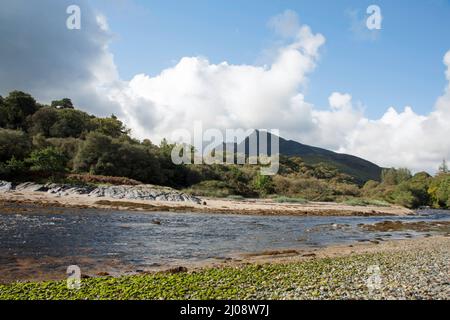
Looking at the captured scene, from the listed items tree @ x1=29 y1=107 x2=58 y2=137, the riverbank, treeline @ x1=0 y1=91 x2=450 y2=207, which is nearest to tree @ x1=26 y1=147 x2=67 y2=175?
treeline @ x1=0 y1=91 x2=450 y2=207

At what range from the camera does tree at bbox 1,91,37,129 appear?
76562mm

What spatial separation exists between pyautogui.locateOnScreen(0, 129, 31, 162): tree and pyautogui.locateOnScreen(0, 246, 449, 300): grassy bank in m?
46.5

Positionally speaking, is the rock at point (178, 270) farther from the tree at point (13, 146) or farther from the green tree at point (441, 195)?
the green tree at point (441, 195)

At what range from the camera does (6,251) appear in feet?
47.8

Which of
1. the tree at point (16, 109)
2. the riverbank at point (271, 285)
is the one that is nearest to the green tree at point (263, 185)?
the tree at point (16, 109)

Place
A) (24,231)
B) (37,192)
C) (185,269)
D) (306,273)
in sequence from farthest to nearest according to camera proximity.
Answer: (37,192) → (24,231) → (185,269) → (306,273)

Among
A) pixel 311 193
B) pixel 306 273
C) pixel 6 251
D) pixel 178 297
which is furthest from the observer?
pixel 311 193

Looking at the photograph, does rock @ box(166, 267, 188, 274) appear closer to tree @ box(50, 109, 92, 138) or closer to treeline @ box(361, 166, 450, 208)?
tree @ box(50, 109, 92, 138)

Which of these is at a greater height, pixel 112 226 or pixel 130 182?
pixel 130 182

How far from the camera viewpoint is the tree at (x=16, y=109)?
Result: 7656 cm

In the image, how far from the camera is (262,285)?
10.2 m
